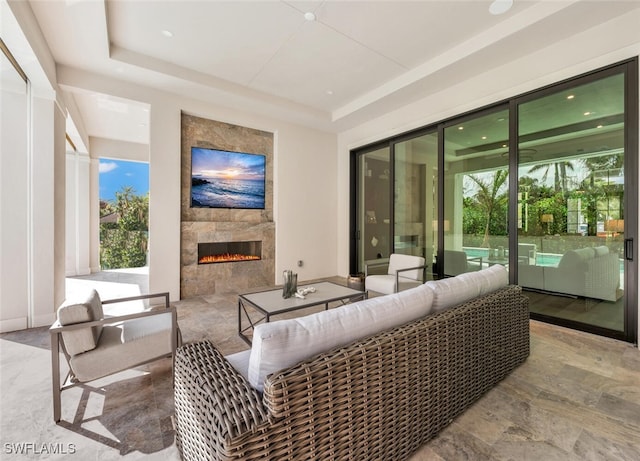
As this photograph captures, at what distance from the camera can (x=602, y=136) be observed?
2975 millimetres

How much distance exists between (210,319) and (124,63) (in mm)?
3438

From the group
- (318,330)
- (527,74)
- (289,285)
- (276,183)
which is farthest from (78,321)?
(527,74)

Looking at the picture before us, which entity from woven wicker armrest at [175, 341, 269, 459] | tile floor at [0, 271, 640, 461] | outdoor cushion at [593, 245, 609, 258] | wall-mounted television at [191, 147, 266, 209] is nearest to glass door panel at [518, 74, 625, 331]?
outdoor cushion at [593, 245, 609, 258]

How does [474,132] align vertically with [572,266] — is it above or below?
above

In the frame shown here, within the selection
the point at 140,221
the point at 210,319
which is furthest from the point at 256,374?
the point at 140,221

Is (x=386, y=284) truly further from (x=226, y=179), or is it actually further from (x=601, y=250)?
(x=226, y=179)

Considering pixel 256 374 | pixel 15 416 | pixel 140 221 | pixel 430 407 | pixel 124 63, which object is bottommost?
pixel 15 416

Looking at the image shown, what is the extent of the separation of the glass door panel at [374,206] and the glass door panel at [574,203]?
92.8 inches

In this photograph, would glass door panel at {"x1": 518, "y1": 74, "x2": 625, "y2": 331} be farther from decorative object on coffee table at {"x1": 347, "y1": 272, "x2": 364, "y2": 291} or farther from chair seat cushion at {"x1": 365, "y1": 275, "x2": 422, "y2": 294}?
decorative object on coffee table at {"x1": 347, "y1": 272, "x2": 364, "y2": 291}

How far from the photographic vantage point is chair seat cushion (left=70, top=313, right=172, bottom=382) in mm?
1848

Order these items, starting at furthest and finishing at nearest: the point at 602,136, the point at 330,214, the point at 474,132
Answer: the point at 330,214, the point at 474,132, the point at 602,136

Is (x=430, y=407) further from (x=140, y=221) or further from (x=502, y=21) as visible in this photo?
(x=140, y=221)

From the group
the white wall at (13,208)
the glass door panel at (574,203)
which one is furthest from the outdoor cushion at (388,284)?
the white wall at (13,208)

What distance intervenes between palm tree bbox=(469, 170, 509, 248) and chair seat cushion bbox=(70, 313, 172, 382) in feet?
13.2
